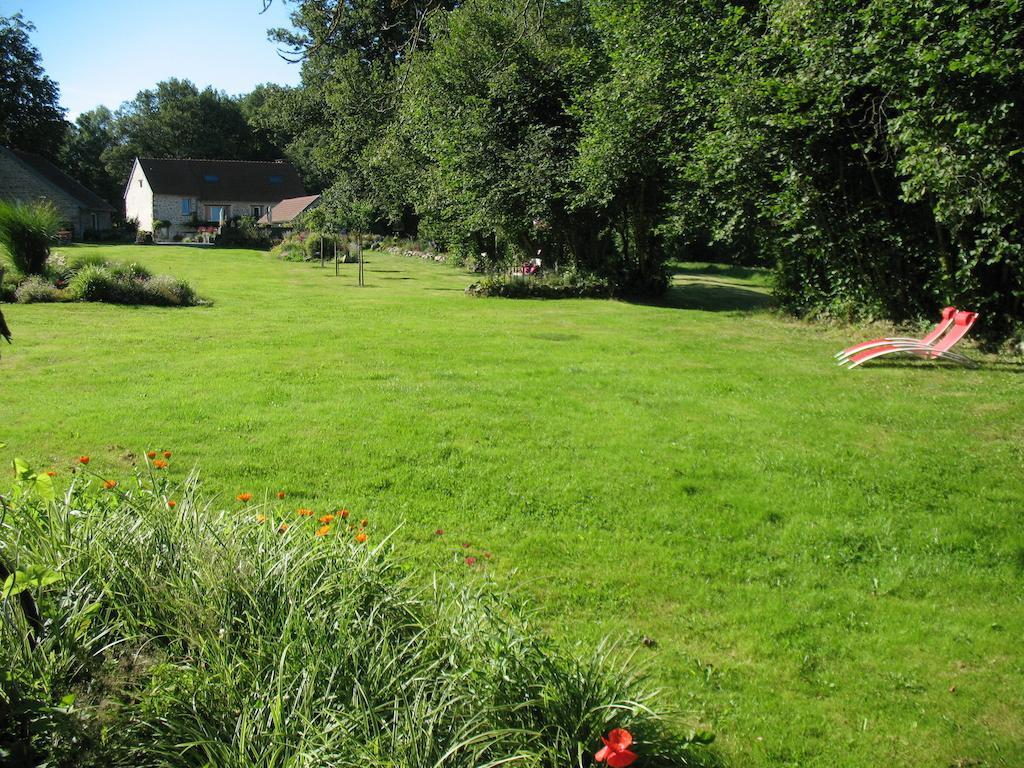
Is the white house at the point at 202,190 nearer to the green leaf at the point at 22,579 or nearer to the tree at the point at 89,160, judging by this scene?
the tree at the point at 89,160

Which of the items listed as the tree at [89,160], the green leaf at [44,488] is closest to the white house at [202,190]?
the tree at [89,160]

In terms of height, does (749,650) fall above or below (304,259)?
below

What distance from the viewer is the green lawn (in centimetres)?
360

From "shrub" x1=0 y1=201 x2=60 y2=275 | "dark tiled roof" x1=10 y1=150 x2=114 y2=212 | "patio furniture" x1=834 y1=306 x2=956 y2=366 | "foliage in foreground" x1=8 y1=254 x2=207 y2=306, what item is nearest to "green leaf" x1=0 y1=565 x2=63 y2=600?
"patio furniture" x1=834 y1=306 x2=956 y2=366

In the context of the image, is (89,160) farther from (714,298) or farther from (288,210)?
(714,298)

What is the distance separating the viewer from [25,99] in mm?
56531

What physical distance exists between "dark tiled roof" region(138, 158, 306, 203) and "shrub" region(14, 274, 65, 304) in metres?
49.3

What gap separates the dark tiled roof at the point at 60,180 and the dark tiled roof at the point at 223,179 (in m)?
6.40

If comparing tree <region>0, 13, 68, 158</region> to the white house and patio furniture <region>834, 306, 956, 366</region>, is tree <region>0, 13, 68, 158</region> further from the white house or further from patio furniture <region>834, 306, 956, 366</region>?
patio furniture <region>834, 306, 956, 366</region>

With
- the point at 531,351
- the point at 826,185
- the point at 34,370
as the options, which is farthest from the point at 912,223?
Result: the point at 34,370

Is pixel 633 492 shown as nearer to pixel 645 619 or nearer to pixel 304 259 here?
pixel 645 619

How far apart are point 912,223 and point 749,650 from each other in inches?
469

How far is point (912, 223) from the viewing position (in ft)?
43.4

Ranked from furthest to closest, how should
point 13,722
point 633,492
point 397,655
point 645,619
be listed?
1. point 633,492
2. point 645,619
3. point 397,655
4. point 13,722
